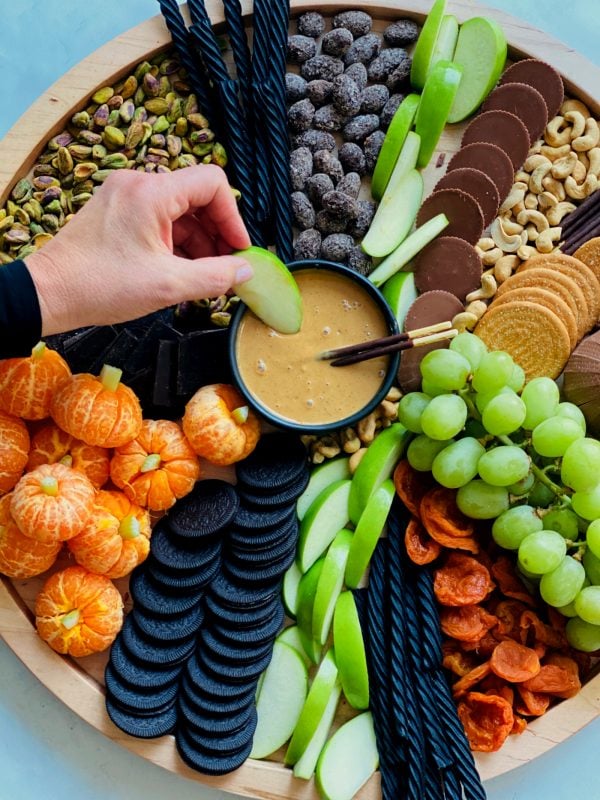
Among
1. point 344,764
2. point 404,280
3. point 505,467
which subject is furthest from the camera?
point 404,280

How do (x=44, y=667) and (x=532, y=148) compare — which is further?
(x=532, y=148)

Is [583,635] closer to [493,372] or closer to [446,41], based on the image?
[493,372]

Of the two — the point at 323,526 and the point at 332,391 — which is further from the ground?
the point at 332,391

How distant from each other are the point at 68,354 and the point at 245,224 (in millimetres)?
470

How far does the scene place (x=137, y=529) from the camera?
1600 millimetres

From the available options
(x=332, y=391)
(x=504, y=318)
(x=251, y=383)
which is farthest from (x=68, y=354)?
(x=504, y=318)

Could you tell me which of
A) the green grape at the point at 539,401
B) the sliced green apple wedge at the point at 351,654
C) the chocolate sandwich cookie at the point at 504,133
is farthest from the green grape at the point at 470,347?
the sliced green apple wedge at the point at 351,654

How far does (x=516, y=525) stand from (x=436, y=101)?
0.89m

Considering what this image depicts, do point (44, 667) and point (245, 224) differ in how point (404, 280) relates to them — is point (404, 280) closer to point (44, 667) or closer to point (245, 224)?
point (245, 224)

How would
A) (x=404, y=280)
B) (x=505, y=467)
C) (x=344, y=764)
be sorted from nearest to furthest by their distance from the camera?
1. (x=505, y=467)
2. (x=344, y=764)
3. (x=404, y=280)

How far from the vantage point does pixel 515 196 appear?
1813 mm

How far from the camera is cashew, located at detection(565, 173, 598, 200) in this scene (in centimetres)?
179

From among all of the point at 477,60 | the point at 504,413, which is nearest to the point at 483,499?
the point at 504,413

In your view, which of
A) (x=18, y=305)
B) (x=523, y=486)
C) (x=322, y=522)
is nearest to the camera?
(x=18, y=305)
